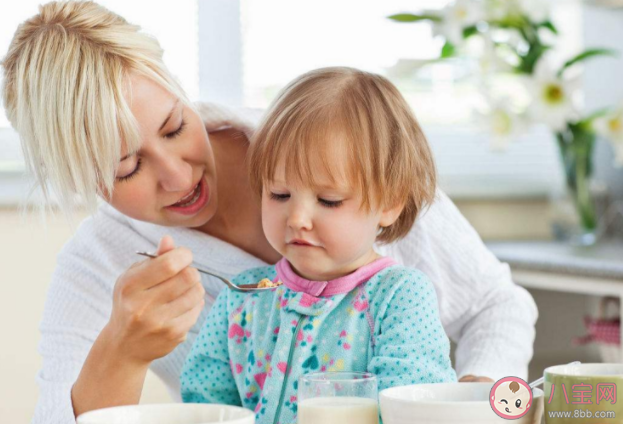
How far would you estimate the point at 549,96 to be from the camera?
8.46ft

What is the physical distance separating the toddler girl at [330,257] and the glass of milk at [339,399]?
203mm

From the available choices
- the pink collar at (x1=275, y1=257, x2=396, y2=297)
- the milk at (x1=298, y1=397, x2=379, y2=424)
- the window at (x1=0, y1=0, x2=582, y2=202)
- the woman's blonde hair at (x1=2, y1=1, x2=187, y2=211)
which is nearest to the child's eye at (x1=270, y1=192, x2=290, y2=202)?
the pink collar at (x1=275, y1=257, x2=396, y2=297)

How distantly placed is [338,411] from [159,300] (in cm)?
34

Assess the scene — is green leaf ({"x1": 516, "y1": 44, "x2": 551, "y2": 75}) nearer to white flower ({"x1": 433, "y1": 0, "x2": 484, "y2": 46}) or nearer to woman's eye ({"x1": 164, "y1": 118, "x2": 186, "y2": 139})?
white flower ({"x1": 433, "y1": 0, "x2": 484, "y2": 46})

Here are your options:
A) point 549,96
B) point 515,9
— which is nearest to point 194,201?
point 549,96

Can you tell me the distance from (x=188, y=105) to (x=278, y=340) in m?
0.44

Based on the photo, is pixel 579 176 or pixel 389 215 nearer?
pixel 389 215

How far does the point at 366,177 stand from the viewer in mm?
1118

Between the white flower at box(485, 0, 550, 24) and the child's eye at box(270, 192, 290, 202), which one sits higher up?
the white flower at box(485, 0, 550, 24)

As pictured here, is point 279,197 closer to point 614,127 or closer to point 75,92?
point 75,92

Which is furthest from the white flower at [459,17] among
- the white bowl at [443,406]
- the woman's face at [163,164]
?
the white bowl at [443,406]

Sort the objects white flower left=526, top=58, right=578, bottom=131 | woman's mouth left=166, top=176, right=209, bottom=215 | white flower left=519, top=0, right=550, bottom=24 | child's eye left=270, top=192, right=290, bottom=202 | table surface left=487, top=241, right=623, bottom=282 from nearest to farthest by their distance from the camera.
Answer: child's eye left=270, top=192, right=290, bottom=202 < woman's mouth left=166, top=176, right=209, bottom=215 < table surface left=487, top=241, right=623, bottom=282 < white flower left=526, top=58, right=578, bottom=131 < white flower left=519, top=0, right=550, bottom=24

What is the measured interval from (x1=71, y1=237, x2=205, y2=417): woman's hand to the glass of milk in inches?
10.4

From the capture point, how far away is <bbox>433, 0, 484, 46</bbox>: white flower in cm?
264
